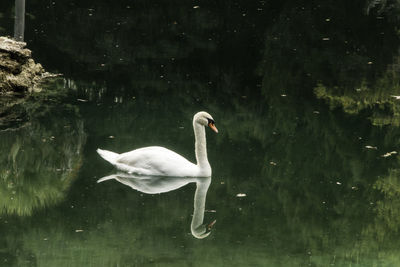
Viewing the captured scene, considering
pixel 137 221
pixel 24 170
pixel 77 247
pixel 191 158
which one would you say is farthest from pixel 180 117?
pixel 77 247

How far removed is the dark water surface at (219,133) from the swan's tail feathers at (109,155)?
0.44 feet

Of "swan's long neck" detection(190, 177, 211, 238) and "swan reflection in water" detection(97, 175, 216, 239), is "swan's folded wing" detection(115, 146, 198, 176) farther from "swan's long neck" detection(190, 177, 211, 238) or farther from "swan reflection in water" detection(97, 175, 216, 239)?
"swan's long neck" detection(190, 177, 211, 238)

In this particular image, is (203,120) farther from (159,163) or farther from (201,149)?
(159,163)

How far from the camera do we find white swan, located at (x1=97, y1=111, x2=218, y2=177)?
36.0 ft

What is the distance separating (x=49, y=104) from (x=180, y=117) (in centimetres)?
215

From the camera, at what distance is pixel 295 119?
1341 centimetres

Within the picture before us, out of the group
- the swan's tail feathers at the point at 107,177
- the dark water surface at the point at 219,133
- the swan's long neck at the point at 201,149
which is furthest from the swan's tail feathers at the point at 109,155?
the swan's long neck at the point at 201,149

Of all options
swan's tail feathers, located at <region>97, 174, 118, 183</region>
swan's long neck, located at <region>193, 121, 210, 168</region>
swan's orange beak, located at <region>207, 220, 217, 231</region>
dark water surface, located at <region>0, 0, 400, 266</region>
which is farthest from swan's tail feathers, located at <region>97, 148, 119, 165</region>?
swan's orange beak, located at <region>207, 220, 217, 231</region>

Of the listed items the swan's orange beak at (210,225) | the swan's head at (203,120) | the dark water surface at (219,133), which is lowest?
the dark water surface at (219,133)

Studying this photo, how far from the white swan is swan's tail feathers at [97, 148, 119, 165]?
164 mm

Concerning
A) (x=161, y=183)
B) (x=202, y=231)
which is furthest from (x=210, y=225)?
(x=161, y=183)

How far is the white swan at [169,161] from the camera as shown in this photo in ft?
36.0

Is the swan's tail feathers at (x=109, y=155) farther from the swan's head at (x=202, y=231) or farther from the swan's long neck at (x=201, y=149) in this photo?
the swan's head at (x=202, y=231)

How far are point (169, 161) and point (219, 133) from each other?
201 centimetres
